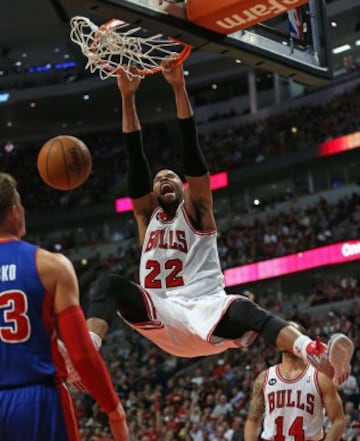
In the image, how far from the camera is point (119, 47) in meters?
6.64

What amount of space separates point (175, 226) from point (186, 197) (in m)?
0.23

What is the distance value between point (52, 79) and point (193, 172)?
26.8 meters

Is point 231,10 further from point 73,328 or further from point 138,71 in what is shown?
point 73,328

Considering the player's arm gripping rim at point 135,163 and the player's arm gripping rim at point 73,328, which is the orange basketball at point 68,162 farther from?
the player's arm gripping rim at point 73,328

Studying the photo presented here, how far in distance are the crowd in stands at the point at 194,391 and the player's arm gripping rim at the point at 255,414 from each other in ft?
16.5

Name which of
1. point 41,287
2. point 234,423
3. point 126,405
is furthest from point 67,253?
point 41,287

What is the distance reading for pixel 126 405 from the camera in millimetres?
18281

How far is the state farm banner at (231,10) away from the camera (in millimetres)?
6047

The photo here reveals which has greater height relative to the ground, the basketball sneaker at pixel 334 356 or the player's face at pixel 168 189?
the player's face at pixel 168 189

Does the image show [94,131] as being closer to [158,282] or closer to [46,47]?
[46,47]

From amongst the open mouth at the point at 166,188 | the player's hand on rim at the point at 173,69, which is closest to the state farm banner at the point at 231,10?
the player's hand on rim at the point at 173,69

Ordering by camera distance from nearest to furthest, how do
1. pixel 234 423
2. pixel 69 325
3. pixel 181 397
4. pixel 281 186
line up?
pixel 69 325
pixel 234 423
pixel 181 397
pixel 281 186

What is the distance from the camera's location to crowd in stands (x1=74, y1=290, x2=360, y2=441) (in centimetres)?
1514

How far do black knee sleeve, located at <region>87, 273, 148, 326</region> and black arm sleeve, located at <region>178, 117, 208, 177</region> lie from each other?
1.00 meters
